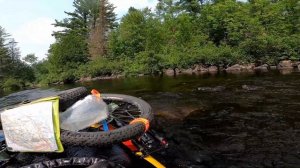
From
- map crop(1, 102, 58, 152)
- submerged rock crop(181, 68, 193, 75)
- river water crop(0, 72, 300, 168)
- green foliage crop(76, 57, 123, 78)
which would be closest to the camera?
map crop(1, 102, 58, 152)

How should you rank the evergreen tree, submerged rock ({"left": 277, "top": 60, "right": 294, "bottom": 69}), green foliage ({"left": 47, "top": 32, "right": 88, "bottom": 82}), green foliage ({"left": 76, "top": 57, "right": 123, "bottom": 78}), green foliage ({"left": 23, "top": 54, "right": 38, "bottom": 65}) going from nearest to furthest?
submerged rock ({"left": 277, "top": 60, "right": 294, "bottom": 69}), green foliage ({"left": 76, "top": 57, "right": 123, "bottom": 78}), green foliage ({"left": 47, "top": 32, "right": 88, "bottom": 82}), the evergreen tree, green foliage ({"left": 23, "top": 54, "right": 38, "bottom": 65})

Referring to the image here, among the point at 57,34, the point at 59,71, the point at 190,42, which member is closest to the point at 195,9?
the point at 190,42

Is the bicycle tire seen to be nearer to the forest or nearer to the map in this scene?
the map

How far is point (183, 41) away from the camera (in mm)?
42688

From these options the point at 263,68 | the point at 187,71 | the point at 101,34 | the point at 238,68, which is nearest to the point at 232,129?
the point at 263,68

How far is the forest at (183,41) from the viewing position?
3381cm

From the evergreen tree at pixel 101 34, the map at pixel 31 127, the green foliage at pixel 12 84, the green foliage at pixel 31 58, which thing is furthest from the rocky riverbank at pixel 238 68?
the green foliage at pixel 31 58

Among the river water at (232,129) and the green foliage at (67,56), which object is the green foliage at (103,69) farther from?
the river water at (232,129)

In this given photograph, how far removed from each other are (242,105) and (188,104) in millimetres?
1899

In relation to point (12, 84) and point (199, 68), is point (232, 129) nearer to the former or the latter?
point (199, 68)

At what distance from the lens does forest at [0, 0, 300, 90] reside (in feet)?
111

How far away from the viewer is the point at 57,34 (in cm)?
7175

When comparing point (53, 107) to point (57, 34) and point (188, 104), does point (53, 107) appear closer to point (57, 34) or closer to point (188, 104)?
point (188, 104)

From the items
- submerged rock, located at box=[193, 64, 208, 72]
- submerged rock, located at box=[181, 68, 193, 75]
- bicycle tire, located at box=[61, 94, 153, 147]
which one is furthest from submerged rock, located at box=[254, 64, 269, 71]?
bicycle tire, located at box=[61, 94, 153, 147]
